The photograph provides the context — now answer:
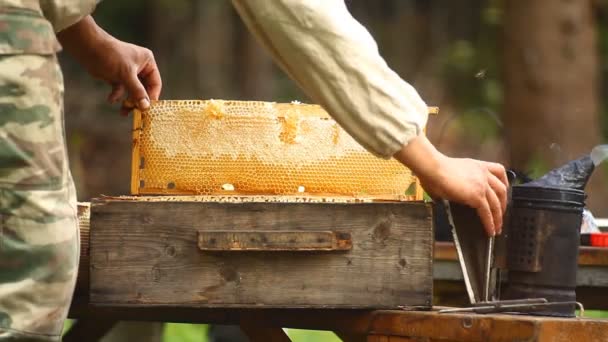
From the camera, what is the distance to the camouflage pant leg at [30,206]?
1.78 m

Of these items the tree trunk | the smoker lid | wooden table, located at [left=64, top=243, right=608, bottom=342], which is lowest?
wooden table, located at [left=64, top=243, right=608, bottom=342]

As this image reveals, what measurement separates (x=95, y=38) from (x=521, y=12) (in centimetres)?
545

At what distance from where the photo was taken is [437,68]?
46.7 ft

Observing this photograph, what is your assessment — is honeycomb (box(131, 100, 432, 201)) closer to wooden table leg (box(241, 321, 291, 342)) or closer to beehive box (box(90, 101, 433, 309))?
beehive box (box(90, 101, 433, 309))

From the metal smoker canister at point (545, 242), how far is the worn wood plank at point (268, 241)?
1.45ft

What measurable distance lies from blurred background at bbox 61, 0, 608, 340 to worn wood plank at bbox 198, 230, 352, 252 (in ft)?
16.8

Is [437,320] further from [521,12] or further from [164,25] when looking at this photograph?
[164,25]

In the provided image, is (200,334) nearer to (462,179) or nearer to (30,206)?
(462,179)

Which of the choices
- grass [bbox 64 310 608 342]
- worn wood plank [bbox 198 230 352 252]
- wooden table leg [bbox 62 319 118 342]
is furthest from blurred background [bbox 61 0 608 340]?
worn wood plank [bbox 198 230 352 252]

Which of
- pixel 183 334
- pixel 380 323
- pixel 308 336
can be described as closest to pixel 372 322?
pixel 380 323

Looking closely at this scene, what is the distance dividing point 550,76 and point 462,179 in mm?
5515

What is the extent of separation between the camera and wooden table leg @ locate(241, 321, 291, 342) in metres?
2.66

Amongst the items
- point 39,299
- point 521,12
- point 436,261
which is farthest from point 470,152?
point 39,299

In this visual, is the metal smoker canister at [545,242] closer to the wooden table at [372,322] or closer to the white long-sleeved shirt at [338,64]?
the wooden table at [372,322]
